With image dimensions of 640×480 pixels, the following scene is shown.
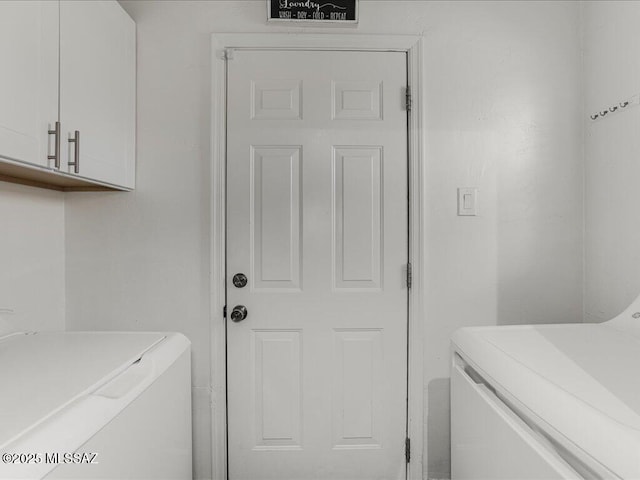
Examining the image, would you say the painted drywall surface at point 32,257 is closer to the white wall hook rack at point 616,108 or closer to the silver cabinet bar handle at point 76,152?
the silver cabinet bar handle at point 76,152

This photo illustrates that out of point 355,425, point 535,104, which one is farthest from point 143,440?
point 535,104

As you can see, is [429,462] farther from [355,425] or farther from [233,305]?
[233,305]

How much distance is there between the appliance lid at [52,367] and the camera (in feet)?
2.50

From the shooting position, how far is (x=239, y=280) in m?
1.69

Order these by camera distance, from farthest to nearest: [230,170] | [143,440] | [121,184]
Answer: [230,170], [121,184], [143,440]

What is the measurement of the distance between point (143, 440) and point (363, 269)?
1.02 m

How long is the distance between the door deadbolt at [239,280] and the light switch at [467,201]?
3.18 feet

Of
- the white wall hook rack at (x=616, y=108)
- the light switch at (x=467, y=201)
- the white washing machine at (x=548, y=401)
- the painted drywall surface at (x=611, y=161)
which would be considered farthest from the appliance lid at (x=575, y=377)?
the white wall hook rack at (x=616, y=108)

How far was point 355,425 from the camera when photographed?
5.62 ft

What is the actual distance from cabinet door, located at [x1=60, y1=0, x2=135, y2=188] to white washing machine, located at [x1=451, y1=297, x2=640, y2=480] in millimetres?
1396

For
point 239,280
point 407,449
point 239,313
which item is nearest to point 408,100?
point 239,280

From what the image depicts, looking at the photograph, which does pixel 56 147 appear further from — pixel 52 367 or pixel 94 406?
pixel 94 406

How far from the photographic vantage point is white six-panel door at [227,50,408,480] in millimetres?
1694

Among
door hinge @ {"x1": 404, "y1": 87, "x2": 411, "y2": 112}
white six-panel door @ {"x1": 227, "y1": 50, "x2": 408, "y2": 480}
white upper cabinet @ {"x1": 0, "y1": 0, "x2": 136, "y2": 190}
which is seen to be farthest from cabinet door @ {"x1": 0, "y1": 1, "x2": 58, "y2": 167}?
door hinge @ {"x1": 404, "y1": 87, "x2": 411, "y2": 112}
